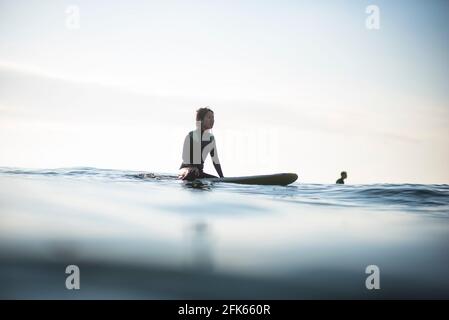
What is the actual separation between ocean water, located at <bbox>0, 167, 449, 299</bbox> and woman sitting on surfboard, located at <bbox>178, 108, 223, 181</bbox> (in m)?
4.71

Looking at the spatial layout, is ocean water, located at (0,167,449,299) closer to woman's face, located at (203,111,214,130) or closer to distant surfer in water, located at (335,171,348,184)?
woman's face, located at (203,111,214,130)

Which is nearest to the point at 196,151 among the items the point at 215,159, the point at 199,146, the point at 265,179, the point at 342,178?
the point at 199,146

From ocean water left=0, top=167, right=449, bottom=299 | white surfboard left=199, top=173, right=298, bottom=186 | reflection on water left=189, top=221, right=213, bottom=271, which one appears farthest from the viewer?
white surfboard left=199, top=173, right=298, bottom=186

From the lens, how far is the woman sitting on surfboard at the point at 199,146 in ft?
33.9

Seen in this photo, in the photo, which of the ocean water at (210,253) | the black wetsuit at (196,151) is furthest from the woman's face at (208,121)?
the ocean water at (210,253)

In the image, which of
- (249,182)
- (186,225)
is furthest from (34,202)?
(249,182)

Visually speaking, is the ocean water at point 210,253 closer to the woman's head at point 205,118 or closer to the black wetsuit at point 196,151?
the black wetsuit at point 196,151

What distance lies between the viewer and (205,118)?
10.4 metres

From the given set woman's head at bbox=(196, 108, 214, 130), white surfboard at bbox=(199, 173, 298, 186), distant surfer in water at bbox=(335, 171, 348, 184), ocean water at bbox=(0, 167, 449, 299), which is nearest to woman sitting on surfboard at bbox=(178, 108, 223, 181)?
woman's head at bbox=(196, 108, 214, 130)

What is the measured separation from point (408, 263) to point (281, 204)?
371 cm

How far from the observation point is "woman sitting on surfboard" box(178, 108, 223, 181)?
10320 millimetres
